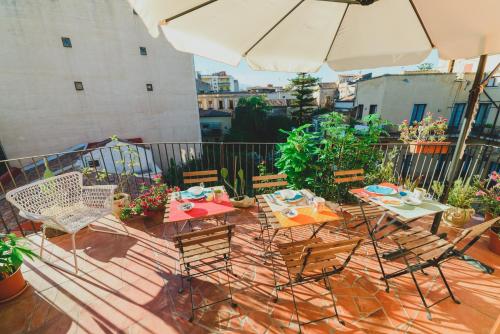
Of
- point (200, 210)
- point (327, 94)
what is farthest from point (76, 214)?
point (327, 94)

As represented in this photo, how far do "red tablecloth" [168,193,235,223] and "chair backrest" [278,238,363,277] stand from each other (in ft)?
2.62

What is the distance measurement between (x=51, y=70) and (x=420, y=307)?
17.5 metres

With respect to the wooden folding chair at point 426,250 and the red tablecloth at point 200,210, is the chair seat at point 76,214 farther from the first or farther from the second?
the wooden folding chair at point 426,250

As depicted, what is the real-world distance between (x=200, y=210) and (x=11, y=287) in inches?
83.8

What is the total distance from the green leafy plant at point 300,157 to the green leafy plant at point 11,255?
3.64 metres

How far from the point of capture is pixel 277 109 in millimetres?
33125

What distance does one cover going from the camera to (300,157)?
3.95 meters

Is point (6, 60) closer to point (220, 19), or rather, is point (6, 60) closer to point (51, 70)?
point (51, 70)

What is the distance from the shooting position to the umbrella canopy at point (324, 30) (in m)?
1.72

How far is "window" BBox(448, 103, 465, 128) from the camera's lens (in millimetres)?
15344

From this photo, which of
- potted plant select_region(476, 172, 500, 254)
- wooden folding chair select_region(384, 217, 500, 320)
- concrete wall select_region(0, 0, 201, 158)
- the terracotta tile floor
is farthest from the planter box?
concrete wall select_region(0, 0, 201, 158)

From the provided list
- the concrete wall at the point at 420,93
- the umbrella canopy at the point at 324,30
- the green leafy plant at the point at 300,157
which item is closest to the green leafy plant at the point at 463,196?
the green leafy plant at the point at 300,157

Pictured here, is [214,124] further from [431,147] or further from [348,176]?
[431,147]

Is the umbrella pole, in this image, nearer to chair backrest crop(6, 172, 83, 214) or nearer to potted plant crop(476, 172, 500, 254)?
potted plant crop(476, 172, 500, 254)
